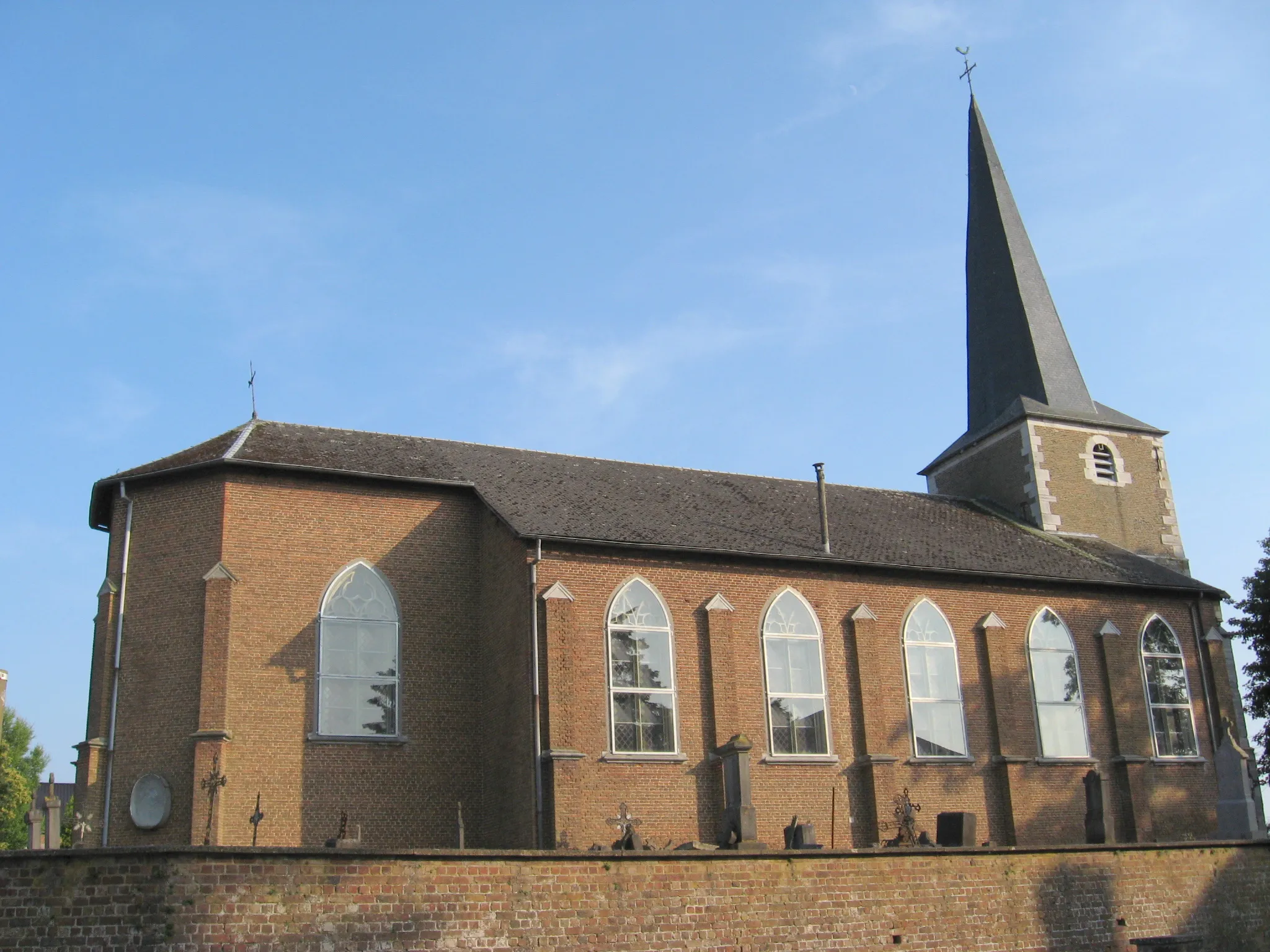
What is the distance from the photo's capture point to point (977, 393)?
32531 mm

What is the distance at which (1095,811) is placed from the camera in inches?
782

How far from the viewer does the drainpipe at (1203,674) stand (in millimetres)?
25422

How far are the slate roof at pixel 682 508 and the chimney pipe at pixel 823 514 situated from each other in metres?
0.16

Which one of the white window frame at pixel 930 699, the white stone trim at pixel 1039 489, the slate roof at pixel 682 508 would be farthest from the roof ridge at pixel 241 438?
the white stone trim at pixel 1039 489

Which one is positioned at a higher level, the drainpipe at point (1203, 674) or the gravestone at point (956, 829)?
the drainpipe at point (1203, 674)

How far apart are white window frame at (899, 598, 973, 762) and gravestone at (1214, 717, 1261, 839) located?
180 inches

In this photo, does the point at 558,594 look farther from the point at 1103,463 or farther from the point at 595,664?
the point at 1103,463

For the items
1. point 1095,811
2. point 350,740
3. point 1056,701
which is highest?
point 1056,701

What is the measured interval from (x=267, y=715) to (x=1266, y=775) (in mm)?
23198

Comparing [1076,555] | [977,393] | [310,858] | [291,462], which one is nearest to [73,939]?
[310,858]

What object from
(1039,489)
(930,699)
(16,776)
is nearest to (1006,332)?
(1039,489)

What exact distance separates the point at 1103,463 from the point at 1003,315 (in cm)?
479

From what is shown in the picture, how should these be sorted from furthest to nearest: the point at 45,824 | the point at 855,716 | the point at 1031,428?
the point at 1031,428, the point at 855,716, the point at 45,824

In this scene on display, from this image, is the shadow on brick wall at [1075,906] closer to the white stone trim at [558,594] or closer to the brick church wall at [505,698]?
the brick church wall at [505,698]
